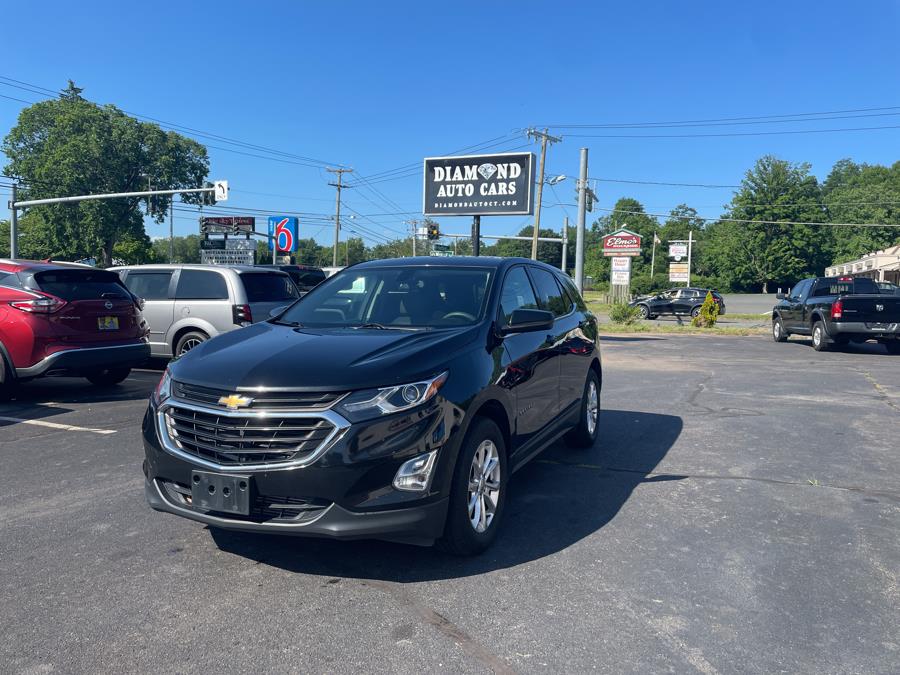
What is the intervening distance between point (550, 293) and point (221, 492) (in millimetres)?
3487

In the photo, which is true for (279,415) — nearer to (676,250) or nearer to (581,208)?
(581,208)

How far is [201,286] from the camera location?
10797 millimetres

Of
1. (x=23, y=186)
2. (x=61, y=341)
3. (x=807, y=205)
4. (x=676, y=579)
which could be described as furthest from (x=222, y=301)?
(x=807, y=205)

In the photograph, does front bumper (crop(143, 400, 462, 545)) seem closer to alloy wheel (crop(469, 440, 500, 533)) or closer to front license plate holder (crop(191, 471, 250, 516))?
front license plate holder (crop(191, 471, 250, 516))

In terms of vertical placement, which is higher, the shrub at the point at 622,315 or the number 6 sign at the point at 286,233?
the number 6 sign at the point at 286,233

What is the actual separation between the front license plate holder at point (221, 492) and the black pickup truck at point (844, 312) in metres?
15.3

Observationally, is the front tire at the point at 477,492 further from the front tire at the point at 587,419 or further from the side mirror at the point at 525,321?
the front tire at the point at 587,419

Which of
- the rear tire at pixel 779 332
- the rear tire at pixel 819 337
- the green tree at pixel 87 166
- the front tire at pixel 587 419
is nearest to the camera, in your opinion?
the front tire at pixel 587 419

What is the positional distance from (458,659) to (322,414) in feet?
4.06

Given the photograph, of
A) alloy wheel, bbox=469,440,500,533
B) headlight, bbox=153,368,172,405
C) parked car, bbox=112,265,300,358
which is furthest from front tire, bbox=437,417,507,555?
parked car, bbox=112,265,300,358

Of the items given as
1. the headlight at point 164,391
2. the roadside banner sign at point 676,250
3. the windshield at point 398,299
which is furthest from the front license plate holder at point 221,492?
the roadside banner sign at point 676,250

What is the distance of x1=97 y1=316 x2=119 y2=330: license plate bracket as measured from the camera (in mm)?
8492

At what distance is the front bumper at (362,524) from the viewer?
326 cm

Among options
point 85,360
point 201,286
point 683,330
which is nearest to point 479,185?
point 683,330
